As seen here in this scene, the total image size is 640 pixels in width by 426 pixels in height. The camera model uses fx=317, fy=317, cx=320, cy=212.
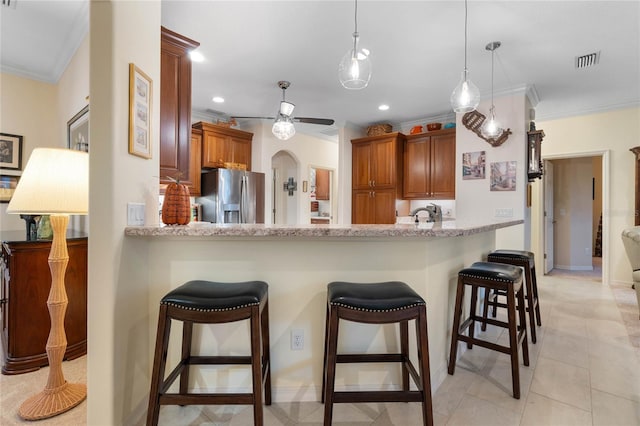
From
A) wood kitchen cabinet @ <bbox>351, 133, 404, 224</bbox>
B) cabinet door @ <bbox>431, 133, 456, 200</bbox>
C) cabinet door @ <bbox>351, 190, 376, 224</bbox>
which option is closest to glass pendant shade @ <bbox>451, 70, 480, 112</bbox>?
cabinet door @ <bbox>431, 133, 456, 200</bbox>

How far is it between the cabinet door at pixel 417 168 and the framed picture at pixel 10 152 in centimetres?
504

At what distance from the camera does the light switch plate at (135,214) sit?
1.59m

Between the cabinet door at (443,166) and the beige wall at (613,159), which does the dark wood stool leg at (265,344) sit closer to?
the cabinet door at (443,166)

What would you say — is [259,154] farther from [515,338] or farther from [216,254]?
[515,338]

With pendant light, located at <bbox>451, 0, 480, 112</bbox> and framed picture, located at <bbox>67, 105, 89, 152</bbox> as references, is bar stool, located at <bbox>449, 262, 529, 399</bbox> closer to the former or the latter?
pendant light, located at <bbox>451, 0, 480, 112</bbox>

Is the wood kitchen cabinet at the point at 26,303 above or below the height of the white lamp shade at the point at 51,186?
below

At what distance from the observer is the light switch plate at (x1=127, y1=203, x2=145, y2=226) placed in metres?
1.59

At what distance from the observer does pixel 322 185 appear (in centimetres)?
841

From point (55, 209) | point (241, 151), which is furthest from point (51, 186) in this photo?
point (241, 151)

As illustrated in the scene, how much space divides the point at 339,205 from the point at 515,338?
3893mm

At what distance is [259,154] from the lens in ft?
17.6

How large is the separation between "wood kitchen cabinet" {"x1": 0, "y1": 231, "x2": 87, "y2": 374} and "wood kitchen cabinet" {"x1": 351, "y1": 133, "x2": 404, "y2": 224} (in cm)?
409

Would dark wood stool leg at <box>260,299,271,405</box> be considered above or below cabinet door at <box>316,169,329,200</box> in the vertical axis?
below

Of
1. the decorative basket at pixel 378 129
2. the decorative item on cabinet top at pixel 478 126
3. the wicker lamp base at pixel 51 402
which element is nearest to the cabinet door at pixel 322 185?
the decorative basket at pixel 378 129
